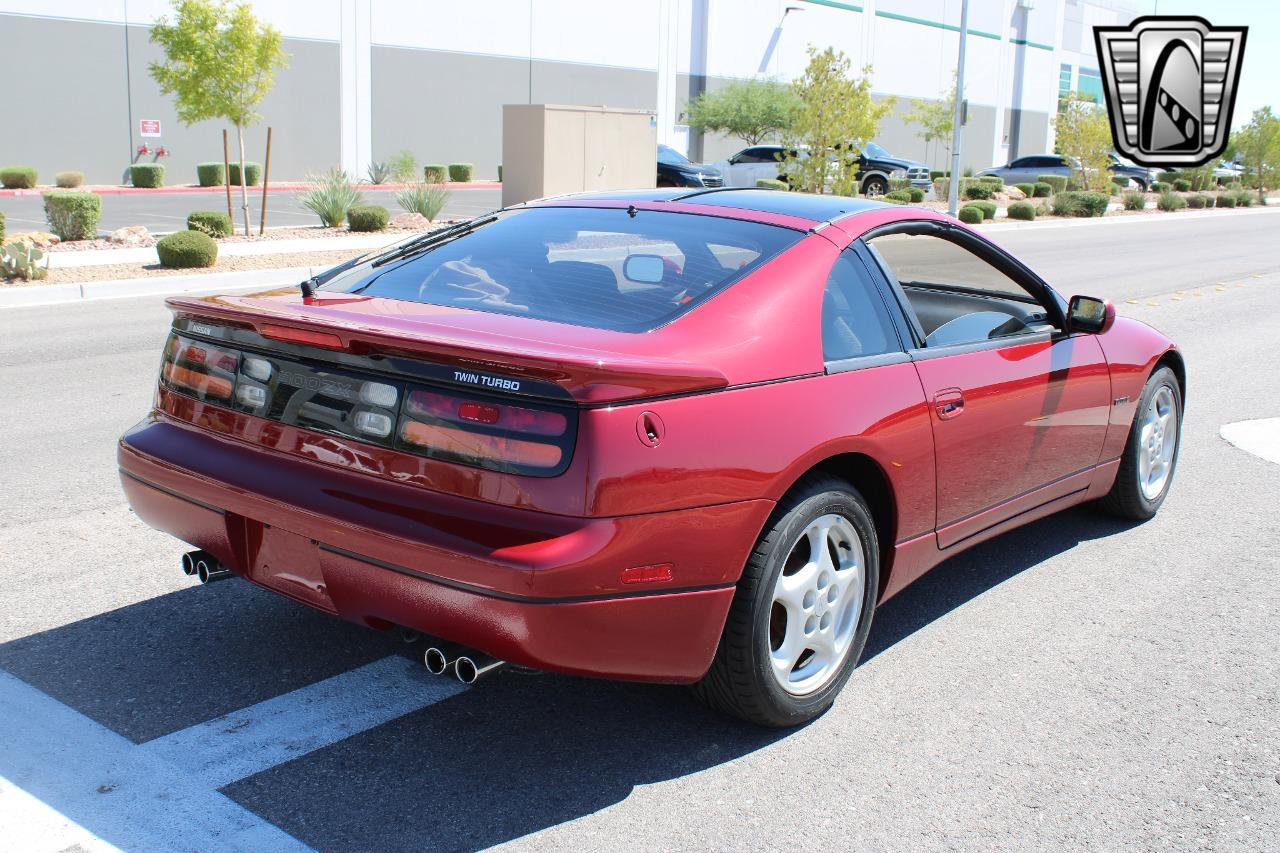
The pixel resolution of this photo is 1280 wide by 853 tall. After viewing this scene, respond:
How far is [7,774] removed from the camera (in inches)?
129

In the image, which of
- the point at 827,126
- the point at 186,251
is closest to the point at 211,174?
the point at 827,126

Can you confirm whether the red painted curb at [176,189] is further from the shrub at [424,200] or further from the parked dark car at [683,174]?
the shrub at [424,200]

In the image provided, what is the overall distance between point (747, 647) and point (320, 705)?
1.31 metres

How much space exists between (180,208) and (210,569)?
1059 inches

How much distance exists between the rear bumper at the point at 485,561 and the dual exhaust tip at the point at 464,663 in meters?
0.06

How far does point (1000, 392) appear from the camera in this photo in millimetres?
4504

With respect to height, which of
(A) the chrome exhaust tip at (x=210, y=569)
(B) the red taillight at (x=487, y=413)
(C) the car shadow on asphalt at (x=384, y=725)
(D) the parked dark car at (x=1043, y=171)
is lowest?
(C) the car shadow on asphalt at (x=384, y=725)

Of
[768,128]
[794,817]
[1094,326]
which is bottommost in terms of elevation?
[794,817]

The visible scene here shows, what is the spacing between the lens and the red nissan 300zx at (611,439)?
3.10 m

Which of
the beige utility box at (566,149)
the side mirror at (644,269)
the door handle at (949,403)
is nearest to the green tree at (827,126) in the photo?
the beige utility box at (566,149)

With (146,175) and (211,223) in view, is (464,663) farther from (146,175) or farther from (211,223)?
(146,175)

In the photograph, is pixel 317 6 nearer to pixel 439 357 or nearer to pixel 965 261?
pixel 965 261

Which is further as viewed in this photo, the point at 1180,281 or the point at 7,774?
the point at 1180,281

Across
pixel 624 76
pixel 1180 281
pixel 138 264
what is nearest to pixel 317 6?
pixel 624 76
